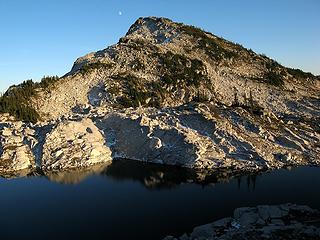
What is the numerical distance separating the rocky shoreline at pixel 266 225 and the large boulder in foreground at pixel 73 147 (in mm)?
47772

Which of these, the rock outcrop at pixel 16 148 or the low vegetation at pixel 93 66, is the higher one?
the low vegetation at pixel 93 66

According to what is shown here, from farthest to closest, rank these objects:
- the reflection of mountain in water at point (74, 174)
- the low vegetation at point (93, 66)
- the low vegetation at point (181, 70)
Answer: the low vegetation at point (93, 66) → the low vegetation at point (181, 70) → the reflection of mountain in water at point (74, 174)

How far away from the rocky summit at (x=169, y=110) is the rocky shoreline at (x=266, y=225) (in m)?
27.8

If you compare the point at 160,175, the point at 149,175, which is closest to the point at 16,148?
the point at 149,175

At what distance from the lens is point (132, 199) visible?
218 ft

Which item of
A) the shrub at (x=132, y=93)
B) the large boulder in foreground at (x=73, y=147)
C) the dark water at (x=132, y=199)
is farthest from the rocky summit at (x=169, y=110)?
the dark water at (x=132, y=199)

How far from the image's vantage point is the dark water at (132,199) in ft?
179

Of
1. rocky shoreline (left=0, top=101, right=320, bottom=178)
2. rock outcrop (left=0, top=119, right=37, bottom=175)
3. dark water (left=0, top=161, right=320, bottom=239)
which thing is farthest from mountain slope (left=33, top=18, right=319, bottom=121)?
dark water (left=0, top=161, right=320, bottom=239)

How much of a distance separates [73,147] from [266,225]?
58.0 m

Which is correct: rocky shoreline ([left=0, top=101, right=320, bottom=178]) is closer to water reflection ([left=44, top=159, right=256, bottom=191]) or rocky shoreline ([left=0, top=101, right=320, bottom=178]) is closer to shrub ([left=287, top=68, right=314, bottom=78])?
water reflection ([left=44, top=159, right=256, bottom=191])

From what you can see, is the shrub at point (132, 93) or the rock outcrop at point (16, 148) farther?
the shrub at point (132, 93)

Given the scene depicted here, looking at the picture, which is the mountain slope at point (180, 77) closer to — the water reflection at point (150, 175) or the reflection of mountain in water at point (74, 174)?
the reflection of mountain in water at point (74, 174)

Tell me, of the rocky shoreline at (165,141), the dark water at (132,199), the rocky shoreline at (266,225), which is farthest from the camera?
the rocky shoreline at (165,141)

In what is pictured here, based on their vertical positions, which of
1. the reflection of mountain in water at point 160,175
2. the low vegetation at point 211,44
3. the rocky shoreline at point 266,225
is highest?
the low vegetation at point 211,44
